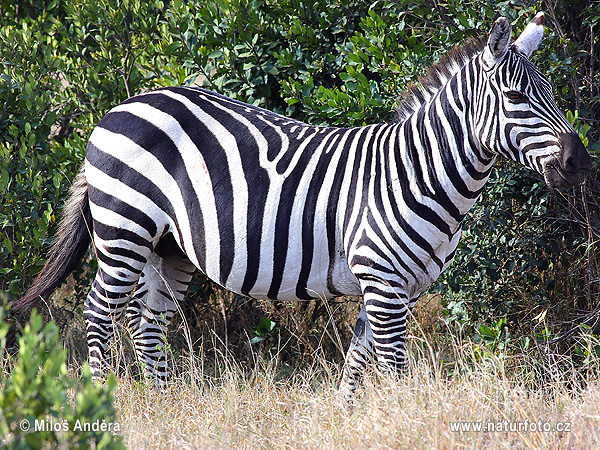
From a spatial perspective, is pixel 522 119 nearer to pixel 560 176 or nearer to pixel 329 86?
pixel 560 176

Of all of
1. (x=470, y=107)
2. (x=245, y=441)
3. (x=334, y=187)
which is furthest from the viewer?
(x=334, y=187)

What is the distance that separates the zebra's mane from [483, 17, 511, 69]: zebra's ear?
276 millimetres

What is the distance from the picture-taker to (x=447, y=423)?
9.76ft

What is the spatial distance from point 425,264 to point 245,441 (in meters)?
1.40

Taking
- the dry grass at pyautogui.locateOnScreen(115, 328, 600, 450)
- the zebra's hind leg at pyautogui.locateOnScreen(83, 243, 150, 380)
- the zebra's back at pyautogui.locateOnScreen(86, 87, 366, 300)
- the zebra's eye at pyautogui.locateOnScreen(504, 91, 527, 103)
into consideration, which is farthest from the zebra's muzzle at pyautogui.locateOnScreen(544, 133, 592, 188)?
the zebra's hind leg at pyautogui.locateOnScreen(83, 243, 150, 380)

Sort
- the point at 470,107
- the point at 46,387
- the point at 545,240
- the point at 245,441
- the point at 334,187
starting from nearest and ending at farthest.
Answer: the point at 46,387
the point at 245,441
the point at 470,107
the point at 334,187
the point at 545,240

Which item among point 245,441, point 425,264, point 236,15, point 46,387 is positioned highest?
point 236,15

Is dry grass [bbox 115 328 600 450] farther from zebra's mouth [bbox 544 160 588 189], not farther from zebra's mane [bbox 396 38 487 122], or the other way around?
zebra's mane [bbox 396 38 487 122]

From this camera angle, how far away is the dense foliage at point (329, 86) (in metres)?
4.48

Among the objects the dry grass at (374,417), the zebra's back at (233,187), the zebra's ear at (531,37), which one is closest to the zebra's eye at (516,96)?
the zebra's ear at (531,37)

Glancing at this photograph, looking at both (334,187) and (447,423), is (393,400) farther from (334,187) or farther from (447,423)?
(334,187)

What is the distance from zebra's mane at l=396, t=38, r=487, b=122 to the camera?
145 inches

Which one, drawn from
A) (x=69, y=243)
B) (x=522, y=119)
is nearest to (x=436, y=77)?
(x=522, y=119)

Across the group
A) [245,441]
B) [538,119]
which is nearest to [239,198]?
[245,441]
